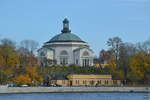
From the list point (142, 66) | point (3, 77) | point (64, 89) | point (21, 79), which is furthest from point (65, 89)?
point (142, 66)

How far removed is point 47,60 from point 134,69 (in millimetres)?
30176

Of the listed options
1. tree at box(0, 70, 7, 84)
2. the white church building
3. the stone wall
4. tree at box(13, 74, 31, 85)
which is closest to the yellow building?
tree at box(13, 74, 31, 85)

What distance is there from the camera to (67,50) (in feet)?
422

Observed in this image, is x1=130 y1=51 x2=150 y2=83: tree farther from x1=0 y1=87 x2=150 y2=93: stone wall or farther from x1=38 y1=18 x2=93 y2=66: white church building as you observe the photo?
x1=38 y1=18 x2=93 y2=66: white church building

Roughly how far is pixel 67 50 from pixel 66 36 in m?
4.25

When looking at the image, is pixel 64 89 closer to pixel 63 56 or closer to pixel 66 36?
pixel 63 56

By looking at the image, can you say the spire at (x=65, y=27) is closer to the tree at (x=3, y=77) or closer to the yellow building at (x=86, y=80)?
the yellow building at (x=86, y=80)

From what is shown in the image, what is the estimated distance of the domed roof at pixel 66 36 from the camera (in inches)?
5103

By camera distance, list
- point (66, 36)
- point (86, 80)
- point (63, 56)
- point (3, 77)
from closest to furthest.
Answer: point (3, 77) → point (86, 80) → point (63, 56) → point (66, 36)

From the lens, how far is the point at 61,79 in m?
97.3

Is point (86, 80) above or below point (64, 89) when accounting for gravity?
above

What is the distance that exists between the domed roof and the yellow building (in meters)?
31.2

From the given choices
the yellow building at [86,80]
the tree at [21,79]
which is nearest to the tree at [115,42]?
the yellow building at [86,80]

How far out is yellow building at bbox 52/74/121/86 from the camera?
318 ft
